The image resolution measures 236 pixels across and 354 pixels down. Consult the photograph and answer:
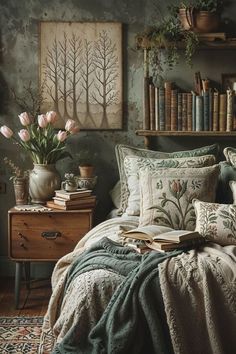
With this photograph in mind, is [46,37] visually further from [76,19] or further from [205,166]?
→ [205,166]

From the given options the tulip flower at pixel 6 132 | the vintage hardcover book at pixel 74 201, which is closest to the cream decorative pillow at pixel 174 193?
the vintage hardcover book at pixel 74 201

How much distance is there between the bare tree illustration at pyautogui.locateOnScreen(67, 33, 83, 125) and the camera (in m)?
4.51

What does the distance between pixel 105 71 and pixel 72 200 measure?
1.01 meters

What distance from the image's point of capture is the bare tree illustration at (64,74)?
451 centimetres

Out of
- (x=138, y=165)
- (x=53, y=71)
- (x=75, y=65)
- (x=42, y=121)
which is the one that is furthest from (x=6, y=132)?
(x=138, y=165)

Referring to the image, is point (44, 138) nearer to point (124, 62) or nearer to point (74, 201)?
point (74, 201)

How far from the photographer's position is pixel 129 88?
15.0ft

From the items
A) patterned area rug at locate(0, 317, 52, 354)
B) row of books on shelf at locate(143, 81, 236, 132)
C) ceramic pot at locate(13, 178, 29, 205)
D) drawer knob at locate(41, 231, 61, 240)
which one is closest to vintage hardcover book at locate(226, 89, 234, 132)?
row of books on shelf at locate(143, 81, 236, 132)

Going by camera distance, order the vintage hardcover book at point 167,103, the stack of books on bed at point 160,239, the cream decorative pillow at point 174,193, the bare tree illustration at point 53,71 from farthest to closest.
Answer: the bare tree illustration at point 53,71 → the vintage hardcover book at point 167,103 → the cream decorative pillow at point 174,193 → the stack of books on bed at point 160,239

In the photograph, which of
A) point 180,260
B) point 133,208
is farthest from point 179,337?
point 133,208

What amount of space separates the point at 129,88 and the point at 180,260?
6.35ft

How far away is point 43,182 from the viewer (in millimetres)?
4246

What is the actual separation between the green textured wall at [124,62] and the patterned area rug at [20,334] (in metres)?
1.19

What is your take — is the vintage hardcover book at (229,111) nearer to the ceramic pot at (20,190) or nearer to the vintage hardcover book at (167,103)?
the vintage hardcover book at (167,103)
